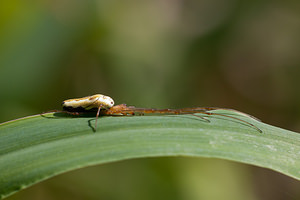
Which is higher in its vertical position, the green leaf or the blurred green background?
the blurred green background

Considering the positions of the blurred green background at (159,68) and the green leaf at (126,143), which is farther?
the blurred green background at (159,68)

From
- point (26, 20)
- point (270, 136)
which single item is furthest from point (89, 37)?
point (270, 136)

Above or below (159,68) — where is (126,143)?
below

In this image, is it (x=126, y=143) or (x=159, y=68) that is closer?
(x=126, y=143)

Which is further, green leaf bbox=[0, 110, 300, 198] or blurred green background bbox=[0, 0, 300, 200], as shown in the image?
blurred green background bbox=[0, 0, 300, 200]
